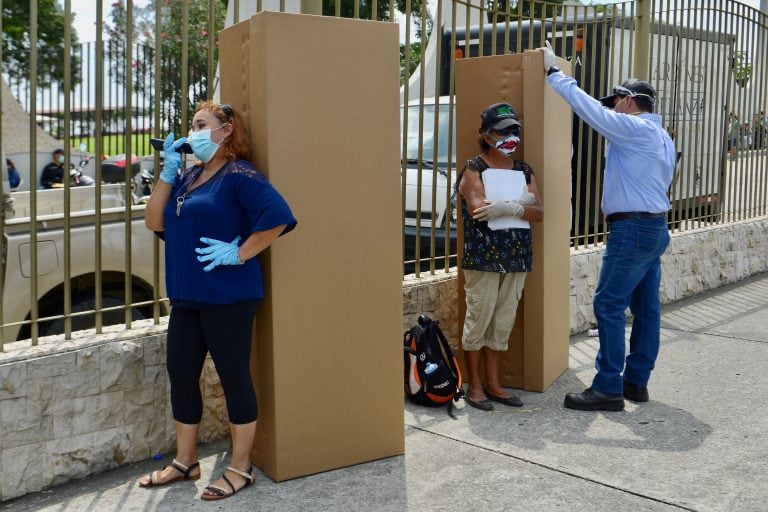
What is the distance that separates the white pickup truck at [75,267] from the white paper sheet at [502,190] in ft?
6.27

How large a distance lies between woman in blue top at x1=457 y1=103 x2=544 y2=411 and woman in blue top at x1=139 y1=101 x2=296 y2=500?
165cm

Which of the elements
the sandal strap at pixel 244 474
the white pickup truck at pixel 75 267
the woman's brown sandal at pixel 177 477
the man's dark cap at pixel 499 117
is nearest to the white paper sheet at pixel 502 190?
the man's dark cap at pixel 499 117

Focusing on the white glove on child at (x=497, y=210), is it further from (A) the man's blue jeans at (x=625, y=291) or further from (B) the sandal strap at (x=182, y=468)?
(B) the sandal strap at (x=182, y=468)

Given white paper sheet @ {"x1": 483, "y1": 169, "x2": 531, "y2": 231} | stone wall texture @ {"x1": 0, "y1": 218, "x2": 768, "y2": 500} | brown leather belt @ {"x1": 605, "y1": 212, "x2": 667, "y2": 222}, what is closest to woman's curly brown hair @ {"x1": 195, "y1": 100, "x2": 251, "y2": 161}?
stone wall texture @ {"x1": 0, "y1": 218, "x2": 768, "y2": 500}

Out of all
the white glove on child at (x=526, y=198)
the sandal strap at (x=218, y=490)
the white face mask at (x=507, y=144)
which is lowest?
the sandal strap at (x=218, y=490)

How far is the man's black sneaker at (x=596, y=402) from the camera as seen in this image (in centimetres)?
532

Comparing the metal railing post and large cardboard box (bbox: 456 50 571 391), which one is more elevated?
the metal railing post

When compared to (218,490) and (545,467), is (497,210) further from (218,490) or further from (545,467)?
(218,490)

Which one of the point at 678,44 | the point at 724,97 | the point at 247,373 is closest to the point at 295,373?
the point at 247,373

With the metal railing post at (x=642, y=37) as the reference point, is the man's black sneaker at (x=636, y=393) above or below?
below

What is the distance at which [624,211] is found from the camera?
207 inches

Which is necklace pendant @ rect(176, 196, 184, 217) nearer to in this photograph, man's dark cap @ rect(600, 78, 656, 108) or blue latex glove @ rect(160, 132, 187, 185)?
blue latex glove @ rect(160, 132, 187, 185)

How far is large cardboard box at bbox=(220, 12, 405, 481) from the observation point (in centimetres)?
414

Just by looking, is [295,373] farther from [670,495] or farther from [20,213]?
[20,213]
